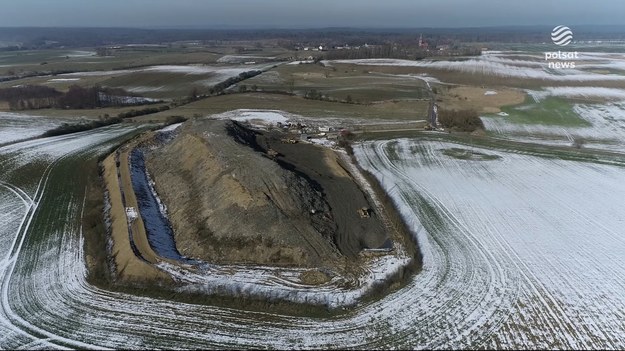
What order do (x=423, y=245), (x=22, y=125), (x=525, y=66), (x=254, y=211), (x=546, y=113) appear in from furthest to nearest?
(x=525, y=66) → (x=546, y=113) → (x=22, y=125) → (x=254, y=211) → (x=423, y=245)

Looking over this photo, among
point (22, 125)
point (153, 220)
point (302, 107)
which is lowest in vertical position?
point (153, 220)

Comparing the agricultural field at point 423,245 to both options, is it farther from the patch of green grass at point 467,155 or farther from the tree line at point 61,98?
the tree line at point 61,98

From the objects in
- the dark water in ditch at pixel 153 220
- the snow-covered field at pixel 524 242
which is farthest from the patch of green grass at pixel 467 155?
the dark water in ditch at pixel 153 220

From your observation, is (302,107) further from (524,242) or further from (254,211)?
(524,242)

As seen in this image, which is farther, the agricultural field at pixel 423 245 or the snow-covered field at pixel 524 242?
the snow-covered field at pixel 524 242

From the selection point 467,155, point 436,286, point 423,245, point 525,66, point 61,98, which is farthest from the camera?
point 525,66

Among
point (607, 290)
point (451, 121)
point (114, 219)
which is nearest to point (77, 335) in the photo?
point (114, 219)

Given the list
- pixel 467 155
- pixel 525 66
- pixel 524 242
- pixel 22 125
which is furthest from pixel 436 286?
pixel 525 66

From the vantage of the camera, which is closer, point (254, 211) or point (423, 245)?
point (423, 245)
